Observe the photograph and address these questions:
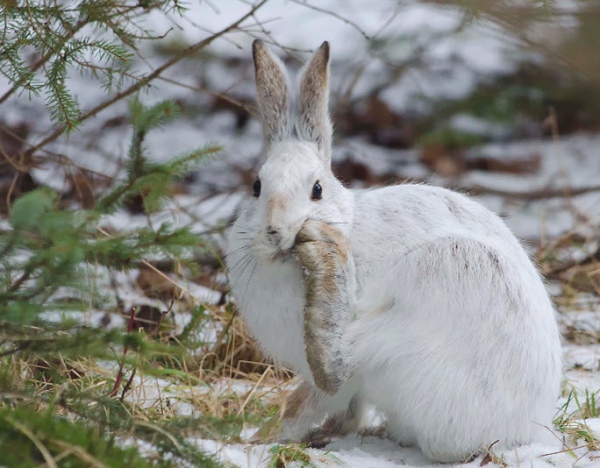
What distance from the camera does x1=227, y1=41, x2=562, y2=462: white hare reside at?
103 inches

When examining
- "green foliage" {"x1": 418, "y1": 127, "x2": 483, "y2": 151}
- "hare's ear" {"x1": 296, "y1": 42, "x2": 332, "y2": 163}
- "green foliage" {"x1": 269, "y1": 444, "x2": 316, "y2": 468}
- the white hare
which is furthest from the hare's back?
"green foliage" {"x1": 418, "y1": 127, "x2": 483, "y2": 151}

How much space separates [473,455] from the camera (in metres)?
2.67

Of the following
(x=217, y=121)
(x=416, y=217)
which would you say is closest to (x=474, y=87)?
(x=217, y=121)

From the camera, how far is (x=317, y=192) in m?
2.78

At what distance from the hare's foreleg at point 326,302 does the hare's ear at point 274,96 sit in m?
0.45

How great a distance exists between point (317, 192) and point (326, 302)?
1.15 ft

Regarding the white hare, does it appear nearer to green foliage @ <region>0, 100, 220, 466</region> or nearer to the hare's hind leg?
the hare's hind leg

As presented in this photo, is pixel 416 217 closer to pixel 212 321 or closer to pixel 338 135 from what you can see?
pixel 212 321

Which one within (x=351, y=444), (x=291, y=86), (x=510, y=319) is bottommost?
(x=351, y=444)

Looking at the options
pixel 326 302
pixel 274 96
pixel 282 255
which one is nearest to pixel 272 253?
pixel 282 255

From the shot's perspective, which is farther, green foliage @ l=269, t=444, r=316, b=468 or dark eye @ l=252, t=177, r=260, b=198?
dark eye @ l=252, t=177, r=260, b=198

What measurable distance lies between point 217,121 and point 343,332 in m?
4.24

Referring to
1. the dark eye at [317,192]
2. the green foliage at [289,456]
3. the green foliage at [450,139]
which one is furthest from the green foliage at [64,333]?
the green foliage at [450,139]

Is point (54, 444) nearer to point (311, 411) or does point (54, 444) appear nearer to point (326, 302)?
point (326, 302)
